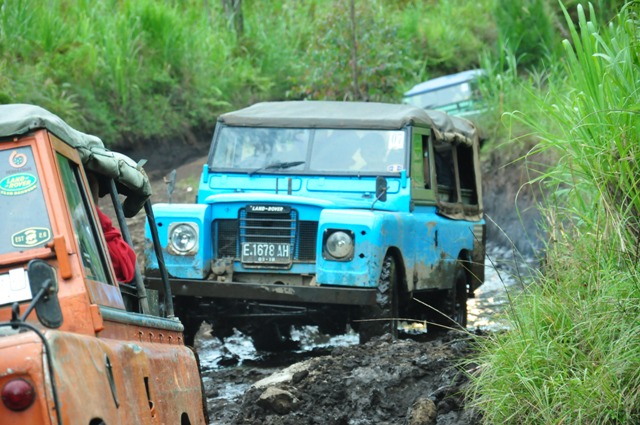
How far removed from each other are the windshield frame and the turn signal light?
7.49 m

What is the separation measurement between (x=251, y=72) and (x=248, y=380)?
16.8 meters

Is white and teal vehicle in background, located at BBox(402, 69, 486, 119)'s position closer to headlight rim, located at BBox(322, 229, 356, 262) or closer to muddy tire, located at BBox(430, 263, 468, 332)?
muddy tire, located at BBox(430, 263, 468, 332)

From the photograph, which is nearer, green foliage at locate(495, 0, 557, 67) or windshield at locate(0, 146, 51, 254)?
windshield at locate(0, 146, 51, 254)

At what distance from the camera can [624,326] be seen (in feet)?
18.1

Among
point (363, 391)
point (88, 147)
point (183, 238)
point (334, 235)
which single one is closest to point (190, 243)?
point (183, 238)

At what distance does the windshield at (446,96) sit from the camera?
892 inches

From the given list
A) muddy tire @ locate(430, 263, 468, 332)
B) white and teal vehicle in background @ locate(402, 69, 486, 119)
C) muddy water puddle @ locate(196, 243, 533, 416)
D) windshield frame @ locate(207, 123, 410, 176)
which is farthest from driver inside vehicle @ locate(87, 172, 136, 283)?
white and teal vehicle in background @ locate(402, 69, 486, 119)

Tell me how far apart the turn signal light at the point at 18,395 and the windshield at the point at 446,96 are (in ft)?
63.8

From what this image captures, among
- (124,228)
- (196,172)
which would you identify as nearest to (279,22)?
(196,172)

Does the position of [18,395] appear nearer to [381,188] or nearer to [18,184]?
[18,184]

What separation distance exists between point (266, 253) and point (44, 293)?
6704mm

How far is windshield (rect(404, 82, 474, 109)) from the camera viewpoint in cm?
2266

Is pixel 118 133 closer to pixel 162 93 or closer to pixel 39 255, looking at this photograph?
pixel 162 93

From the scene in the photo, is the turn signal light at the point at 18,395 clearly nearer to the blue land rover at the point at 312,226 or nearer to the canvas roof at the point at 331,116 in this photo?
the blue land rover at the point at 312,226
